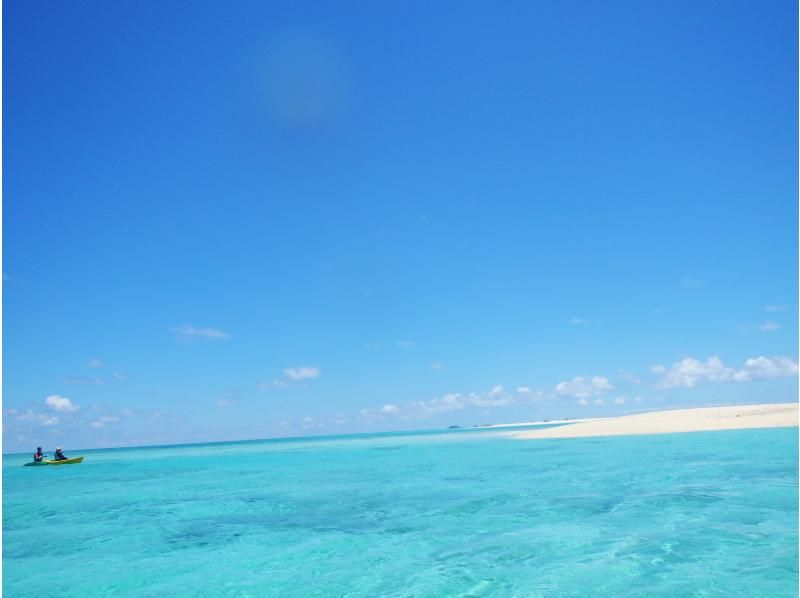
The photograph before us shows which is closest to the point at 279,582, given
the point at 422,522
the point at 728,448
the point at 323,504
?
the point at 422,522

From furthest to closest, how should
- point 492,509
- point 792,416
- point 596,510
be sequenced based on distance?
point 792,416, point 492,509, point 596,510

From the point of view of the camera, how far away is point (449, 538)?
13523 mm

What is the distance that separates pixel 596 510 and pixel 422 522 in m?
5.54

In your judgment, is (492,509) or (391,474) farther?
(391,474)

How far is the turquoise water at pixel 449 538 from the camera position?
10.2 meters

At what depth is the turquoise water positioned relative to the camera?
33.3ft

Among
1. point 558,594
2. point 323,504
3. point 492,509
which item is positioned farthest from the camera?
point 323,504

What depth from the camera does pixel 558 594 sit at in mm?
9250

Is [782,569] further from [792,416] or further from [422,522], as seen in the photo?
[792,416]

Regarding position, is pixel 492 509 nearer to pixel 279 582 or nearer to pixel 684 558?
pixel 684 558

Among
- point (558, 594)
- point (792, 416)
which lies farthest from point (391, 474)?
point (792, 416)

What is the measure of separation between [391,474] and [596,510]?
1753 cm

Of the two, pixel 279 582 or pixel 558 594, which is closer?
pixel 558 594

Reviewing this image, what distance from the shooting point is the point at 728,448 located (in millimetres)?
31328
